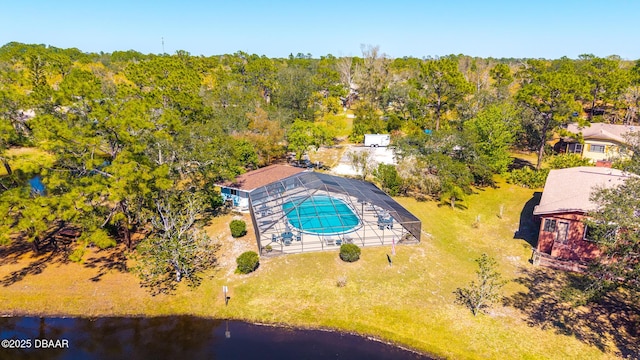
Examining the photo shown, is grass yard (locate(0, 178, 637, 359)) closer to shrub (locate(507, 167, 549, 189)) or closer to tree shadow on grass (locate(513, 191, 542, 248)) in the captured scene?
tree shadow on grass (locate(513, 191, 542, 248))

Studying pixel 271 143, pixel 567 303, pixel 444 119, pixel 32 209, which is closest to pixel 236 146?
pixel 271 143

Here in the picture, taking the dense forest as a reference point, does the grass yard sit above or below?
below

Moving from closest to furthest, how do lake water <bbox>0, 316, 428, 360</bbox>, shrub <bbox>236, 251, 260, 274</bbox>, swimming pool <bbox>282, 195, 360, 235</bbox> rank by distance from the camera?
lake water <bbox>0, 316, 428, 360</bbox> < shrub <bbox>236, 251, 260, 274</bbox> < swimming pool <bbox>282, 195, 360, 235</bbox>

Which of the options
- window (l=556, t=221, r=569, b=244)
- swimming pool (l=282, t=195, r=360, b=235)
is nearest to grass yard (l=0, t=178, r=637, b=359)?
window (l=556, t=221, r=569, b=244)

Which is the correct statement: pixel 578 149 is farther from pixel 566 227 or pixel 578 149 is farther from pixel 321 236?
pixel 321 236

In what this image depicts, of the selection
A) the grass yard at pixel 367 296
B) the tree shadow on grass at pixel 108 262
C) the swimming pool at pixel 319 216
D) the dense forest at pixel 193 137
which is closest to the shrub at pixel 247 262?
the grass yard at pixel 367 296

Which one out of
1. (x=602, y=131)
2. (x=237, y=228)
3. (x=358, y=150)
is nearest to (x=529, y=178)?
(x=602, y=131)
